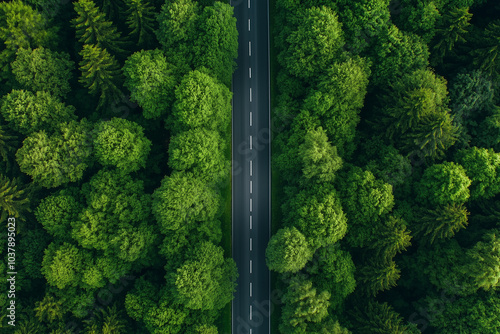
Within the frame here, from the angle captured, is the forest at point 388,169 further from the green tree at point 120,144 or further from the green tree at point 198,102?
the green tree at point 120,144

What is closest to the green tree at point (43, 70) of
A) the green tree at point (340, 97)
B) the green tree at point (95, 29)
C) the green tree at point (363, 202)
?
the green tree at point (95, 29)

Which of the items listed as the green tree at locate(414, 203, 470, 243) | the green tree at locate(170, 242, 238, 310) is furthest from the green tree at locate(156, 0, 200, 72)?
the green tree at locate(414, 203, 470, 243)

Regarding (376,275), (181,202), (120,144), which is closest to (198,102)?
(120,144)

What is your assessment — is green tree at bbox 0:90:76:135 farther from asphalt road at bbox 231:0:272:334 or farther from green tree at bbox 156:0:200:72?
asphalt road at bbox 231:0:272:334

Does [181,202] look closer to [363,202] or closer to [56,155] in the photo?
[56,155]

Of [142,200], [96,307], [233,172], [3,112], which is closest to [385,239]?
[233,172]

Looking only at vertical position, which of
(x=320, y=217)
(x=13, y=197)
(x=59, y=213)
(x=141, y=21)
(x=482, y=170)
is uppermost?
(x=141, y=21)

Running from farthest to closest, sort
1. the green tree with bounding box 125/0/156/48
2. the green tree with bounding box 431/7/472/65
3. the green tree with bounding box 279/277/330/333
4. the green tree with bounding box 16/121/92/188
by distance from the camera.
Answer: the green tree with bounding box 125/0/156/48
the green tree with bounding box 431/7/472/65
the green tree with bounding box 16/121/92/188
the green tree with bounding box 279/277/330/333
